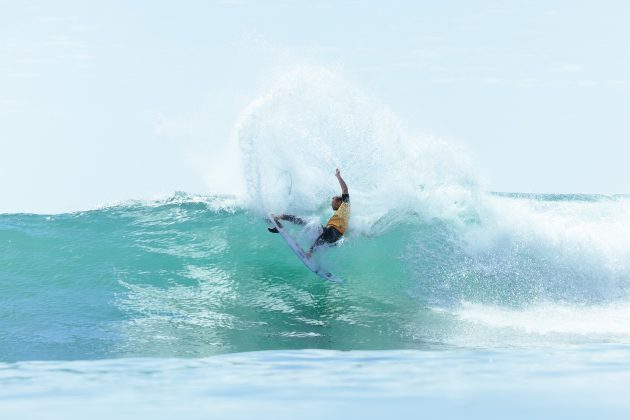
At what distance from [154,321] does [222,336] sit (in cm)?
129

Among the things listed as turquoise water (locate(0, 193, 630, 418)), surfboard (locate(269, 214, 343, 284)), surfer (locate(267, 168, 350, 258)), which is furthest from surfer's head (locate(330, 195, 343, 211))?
turquoise water (locate(0, 193, 630, 418))

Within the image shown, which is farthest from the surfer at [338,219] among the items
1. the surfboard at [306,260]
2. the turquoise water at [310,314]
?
the turquoise water at [310,314]

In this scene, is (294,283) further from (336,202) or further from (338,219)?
(336,202)

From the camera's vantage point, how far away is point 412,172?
1291 centimetres

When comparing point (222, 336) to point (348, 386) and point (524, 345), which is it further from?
point (348, 386)

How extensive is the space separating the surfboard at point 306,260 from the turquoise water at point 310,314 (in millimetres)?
220

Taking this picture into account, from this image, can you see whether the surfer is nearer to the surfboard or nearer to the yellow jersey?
the yellow jersey

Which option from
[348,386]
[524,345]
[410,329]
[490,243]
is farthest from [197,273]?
[348,386]

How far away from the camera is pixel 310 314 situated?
10078 mm

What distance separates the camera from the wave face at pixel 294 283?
8.94 m

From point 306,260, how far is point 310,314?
1.09 m

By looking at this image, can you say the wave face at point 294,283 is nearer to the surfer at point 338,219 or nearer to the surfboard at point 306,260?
the surfboard at point 306,260

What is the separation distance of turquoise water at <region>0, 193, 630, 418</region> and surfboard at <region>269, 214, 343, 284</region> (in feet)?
0.72

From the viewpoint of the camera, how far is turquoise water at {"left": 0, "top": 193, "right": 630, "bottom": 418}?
15.0 ft
